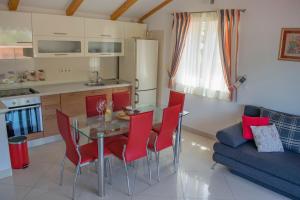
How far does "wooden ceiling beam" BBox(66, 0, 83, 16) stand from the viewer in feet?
13.2

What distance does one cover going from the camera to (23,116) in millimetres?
3807

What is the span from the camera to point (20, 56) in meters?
4.04

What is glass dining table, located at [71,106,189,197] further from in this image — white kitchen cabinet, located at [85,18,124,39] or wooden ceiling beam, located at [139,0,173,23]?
wooden ceiling beam, located at [139,0,173,23]

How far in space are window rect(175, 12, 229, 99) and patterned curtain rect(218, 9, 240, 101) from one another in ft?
0.42

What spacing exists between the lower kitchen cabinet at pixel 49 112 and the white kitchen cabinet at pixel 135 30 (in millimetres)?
1958

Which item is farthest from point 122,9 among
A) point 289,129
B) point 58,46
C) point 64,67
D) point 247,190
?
point 247,190

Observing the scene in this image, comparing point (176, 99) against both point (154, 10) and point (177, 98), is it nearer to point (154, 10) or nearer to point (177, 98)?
point (177, 98)

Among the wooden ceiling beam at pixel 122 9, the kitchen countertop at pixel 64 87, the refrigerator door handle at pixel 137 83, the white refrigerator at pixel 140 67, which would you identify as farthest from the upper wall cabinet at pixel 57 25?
the refrigerator door handle at pixel 137 83

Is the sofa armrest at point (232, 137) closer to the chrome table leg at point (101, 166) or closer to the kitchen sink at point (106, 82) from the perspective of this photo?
the chrome table leg at point (101, 166)

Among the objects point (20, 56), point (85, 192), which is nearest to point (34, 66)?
point (20, 56)

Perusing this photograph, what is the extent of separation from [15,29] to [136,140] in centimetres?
256

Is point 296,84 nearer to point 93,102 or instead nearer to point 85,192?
point 93,102

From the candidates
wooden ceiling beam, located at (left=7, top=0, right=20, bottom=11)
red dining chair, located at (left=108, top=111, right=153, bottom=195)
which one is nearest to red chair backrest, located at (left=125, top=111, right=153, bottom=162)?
red dining chair, located at (left=108, top=111, right=153, bottom=195)

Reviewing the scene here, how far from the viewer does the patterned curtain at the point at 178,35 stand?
459cm
